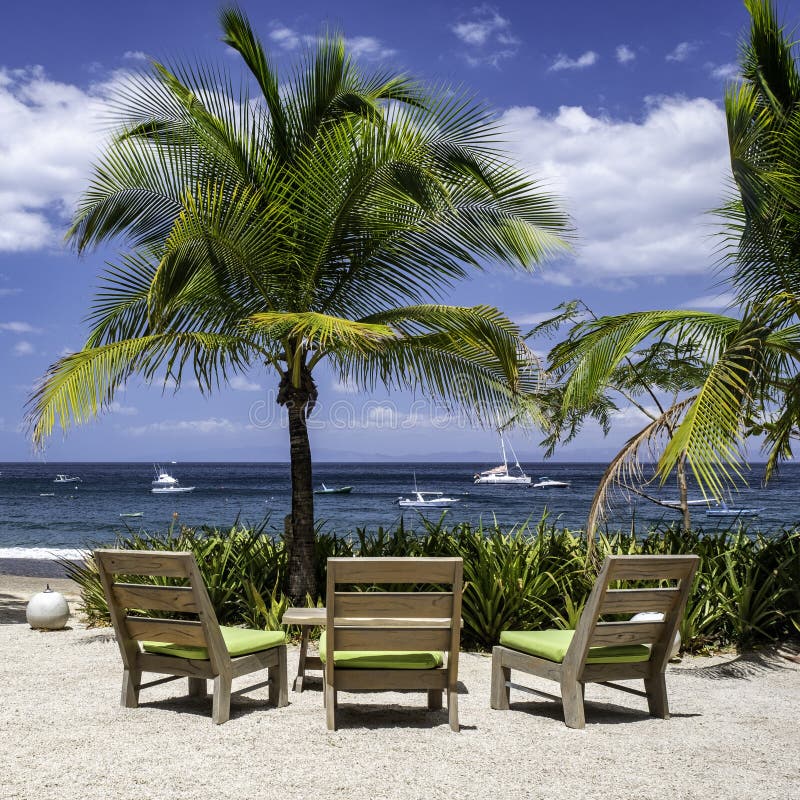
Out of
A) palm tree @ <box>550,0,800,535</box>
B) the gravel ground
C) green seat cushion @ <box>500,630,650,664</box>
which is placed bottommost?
the gravel ground

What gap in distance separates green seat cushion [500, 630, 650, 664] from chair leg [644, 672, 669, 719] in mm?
167

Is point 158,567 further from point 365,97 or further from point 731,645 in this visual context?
point 365,97

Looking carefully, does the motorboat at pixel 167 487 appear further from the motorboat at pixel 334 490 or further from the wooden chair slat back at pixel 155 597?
the wooden chair slat back at pixel 155 597

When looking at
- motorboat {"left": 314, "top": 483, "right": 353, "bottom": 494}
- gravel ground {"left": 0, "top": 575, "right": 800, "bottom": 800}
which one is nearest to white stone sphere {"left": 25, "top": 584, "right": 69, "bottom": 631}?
gravel ground {"left": 0, "top": 575, "right": 800, "bottom": 800}

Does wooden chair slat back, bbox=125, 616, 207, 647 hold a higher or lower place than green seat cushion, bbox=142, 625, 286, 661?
higher

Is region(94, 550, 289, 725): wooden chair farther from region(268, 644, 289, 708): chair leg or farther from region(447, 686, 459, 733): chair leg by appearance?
region(447, 686, 459, 733): chair leg

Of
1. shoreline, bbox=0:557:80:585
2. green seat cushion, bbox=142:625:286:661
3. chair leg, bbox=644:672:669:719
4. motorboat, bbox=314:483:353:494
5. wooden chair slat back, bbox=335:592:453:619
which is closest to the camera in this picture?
wooden chair slat back, bbox=335:592:453:619

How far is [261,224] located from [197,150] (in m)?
1.57

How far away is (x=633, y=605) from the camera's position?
473cm

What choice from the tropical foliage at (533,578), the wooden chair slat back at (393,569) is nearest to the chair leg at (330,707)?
the wooden chair slat back at (393,569)

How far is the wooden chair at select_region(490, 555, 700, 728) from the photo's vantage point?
15.0 ft

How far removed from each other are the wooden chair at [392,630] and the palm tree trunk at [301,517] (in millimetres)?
2860

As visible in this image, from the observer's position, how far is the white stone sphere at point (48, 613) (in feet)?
25.3

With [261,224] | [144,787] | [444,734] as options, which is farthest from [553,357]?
[144,787]
